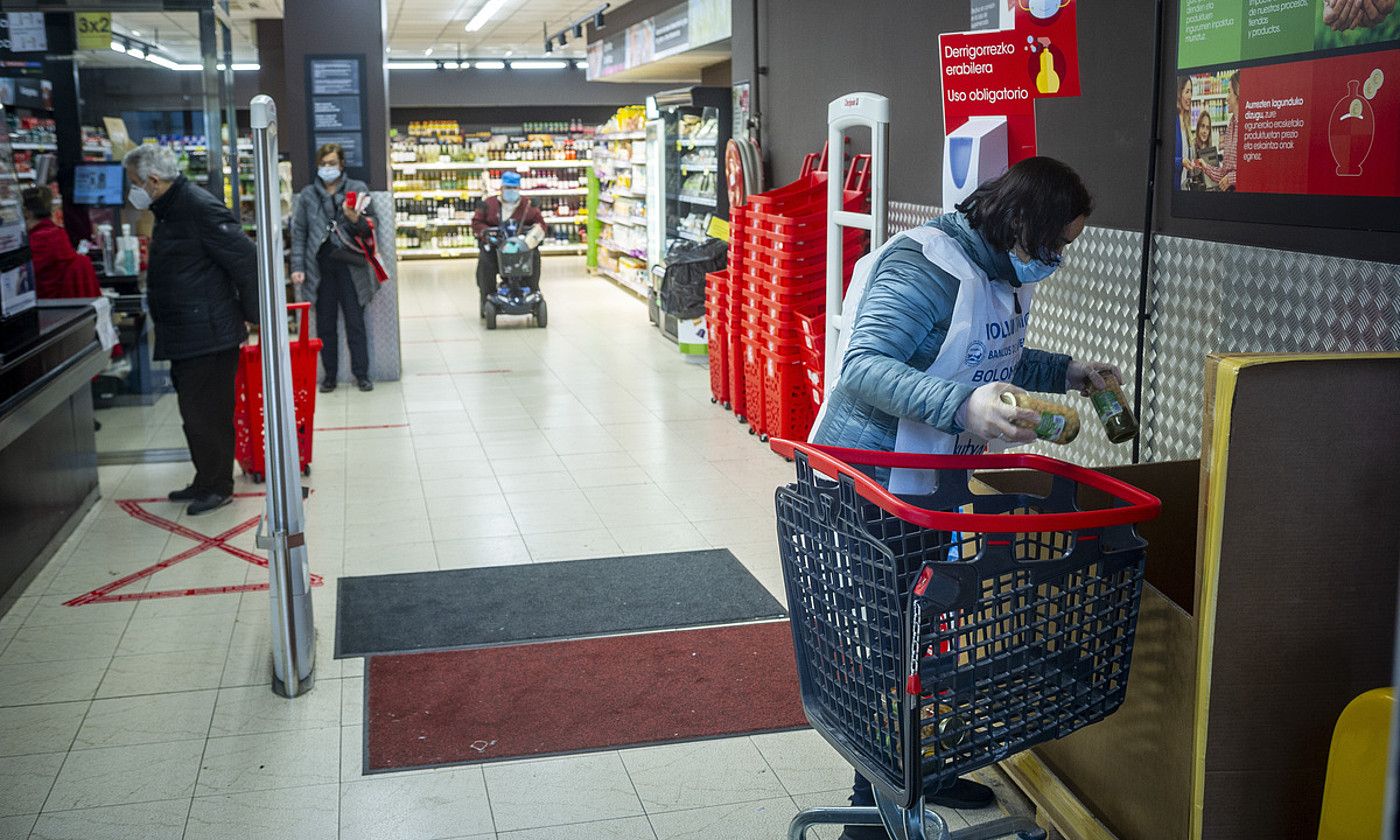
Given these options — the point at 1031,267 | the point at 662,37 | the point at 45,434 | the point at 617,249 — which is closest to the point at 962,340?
the point at 1031,267

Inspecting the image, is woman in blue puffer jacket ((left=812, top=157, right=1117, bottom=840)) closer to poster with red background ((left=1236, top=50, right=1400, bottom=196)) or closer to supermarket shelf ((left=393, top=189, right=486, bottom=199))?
poster with red background ((left=1236, top=50, right=1400, bottom=196))

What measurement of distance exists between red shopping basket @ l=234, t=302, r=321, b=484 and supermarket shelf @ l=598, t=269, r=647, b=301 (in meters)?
8.23

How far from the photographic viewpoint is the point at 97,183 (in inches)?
302

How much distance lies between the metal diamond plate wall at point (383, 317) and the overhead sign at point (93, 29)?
2.36 metres

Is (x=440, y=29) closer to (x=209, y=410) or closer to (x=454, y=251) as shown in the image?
(x=454, y=251)

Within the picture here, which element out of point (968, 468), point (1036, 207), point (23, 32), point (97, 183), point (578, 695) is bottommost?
point (578, 695)

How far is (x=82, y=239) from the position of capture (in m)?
7.80

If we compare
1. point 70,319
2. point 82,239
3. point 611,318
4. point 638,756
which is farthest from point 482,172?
point 638,756

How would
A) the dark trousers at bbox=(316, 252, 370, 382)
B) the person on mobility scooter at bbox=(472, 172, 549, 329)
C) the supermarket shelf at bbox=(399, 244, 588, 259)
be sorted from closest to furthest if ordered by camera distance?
the dark trousers at bbox=(316, 252, 370, 382) < the person on mobility scooter at bbox=(472, 172, 549, 329) < the supermarket shelf at bbox=(399, 244, 588, 259)

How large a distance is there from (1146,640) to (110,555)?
4.36 m

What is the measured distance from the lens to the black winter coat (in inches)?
221

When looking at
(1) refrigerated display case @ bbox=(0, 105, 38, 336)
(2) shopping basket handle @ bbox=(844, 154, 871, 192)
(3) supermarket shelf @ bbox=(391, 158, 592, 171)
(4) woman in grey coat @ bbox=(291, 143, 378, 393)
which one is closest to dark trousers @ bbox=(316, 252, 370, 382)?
(4) woman in grey coat @ bbox=(291, 143, 378, 393)

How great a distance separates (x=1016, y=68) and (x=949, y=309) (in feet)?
4.50

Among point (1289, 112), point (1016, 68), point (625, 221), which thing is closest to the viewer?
point (1289, 112)
